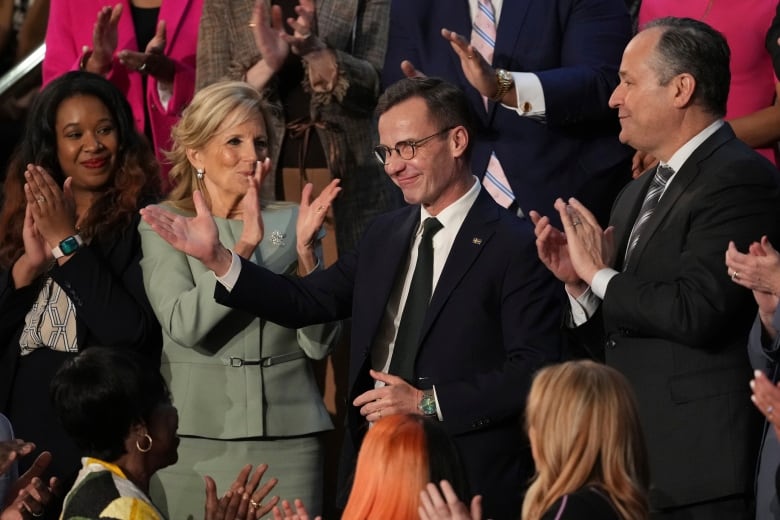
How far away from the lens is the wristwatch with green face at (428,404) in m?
4.22

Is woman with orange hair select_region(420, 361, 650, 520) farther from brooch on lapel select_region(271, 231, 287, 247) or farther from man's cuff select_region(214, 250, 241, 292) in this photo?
brooch on lapel select_region(271, 231, 287, 247)

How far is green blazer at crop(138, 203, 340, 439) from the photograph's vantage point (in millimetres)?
4820

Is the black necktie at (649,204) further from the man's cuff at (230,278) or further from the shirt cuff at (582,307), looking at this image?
the man's cuff at (230,278)

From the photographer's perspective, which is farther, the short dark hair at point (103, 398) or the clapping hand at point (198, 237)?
the clapping hand at point (198, 237)

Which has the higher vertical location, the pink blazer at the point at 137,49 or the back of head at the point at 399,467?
the pink blazer at the point at 137,49

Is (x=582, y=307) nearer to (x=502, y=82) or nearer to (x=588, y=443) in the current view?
(x=502, y=82)

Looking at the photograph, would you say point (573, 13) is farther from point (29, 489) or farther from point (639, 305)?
point (29, 489)

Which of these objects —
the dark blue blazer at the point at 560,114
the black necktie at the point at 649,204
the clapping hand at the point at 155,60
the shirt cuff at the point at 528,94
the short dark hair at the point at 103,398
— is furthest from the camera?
the clapping hand at the point at 155,60

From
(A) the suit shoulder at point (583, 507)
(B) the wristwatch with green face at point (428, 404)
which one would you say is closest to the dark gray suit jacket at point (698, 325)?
(B) the wristwatch with green face at point (428, 404)

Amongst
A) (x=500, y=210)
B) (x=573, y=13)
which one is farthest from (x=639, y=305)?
(x=573, y=13)

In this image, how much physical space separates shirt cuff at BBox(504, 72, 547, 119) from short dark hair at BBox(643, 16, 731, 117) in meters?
0.78

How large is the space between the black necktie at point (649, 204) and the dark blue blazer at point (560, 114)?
2.62ft

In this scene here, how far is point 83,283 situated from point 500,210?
4.70 feet

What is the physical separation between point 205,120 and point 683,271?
5.98ft
